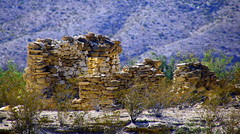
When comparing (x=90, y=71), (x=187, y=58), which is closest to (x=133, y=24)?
(x=187, y=58)

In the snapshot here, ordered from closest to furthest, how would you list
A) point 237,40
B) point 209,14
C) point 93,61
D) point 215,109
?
point 215,109 → point 93,61 → point 237,40 → point 209,14

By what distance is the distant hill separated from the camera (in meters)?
32.7

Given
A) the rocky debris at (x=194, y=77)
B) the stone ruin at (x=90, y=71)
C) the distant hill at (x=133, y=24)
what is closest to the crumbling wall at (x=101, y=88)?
the stone ruin at (x=90, y=71)

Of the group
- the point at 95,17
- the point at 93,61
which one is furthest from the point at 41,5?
the point at 93,61

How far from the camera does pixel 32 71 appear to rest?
10.8 meters

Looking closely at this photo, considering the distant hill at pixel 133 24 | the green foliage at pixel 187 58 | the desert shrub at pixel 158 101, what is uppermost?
the distant hill at pixel 133 24

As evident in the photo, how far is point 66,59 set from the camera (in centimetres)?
1184

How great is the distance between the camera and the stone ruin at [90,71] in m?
9.29

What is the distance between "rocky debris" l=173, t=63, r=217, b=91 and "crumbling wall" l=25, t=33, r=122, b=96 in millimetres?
3007

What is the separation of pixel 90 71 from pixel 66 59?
1.13 m

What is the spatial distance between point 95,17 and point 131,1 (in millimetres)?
7961

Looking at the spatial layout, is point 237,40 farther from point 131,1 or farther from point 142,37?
point 131,1

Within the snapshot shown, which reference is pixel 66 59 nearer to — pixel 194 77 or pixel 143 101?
pixel 194 77

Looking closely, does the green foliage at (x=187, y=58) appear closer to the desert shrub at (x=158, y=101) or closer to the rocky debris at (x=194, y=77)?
the rocky debris at (x=194, y=77)
